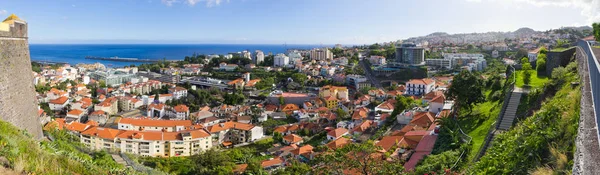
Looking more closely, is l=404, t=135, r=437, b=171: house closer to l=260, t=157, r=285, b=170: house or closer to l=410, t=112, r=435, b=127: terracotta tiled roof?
l=410, t=112, r=435, b=127: terracotta tiled roof

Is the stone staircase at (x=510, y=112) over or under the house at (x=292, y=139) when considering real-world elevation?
over

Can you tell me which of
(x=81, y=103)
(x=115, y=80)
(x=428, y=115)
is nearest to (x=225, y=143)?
(x=428, y=115)

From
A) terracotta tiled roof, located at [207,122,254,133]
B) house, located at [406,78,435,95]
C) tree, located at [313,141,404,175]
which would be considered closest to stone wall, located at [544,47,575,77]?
tree, located at [313,141,404,175]

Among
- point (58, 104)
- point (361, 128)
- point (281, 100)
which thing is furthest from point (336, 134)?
point (58, 104)

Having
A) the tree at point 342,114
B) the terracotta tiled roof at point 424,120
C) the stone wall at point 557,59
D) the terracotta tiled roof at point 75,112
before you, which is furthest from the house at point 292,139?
the terracotta tiled roof at point 75,112

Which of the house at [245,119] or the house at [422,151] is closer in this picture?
the house at [422,151]

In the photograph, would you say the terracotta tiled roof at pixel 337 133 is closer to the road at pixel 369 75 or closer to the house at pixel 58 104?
the road at pixel 369 75
